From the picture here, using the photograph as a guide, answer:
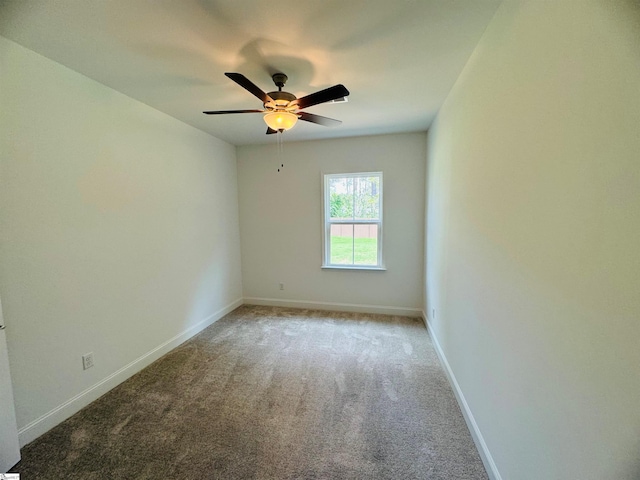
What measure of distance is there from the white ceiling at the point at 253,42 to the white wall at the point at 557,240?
369 mm

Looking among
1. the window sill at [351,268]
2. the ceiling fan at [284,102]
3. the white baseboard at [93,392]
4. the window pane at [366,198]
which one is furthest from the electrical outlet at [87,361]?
the window pane at [366,198]

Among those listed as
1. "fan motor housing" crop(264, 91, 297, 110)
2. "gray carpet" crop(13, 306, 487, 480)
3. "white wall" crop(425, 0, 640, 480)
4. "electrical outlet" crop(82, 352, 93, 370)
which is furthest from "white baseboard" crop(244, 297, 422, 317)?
"fan motor housing" crop(264, 91, 297, 110)

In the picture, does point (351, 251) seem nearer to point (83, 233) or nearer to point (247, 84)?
point (247, 84)

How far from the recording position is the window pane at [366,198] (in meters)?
3.89

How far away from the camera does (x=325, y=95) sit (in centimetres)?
172

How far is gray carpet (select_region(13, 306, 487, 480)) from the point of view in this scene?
5.11 feet

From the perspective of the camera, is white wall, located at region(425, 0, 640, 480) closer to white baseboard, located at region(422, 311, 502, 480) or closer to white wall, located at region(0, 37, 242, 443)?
Result: white baseboard, located at region(422, 311, 502, 480)

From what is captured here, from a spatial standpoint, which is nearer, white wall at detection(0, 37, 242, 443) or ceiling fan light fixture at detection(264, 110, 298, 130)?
white wall at detection(0, 37, 242, 443)

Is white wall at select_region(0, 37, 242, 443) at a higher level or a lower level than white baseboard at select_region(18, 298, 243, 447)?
higher

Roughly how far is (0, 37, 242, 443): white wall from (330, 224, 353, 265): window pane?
1976 mm

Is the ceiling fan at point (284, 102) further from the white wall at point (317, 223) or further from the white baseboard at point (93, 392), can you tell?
the white baseboard at point (93, 392)

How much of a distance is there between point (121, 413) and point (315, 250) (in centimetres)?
278

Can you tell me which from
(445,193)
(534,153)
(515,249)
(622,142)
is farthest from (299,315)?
(622,142)

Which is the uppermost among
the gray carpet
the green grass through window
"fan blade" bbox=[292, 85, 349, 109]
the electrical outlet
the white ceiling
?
the white ceiling
